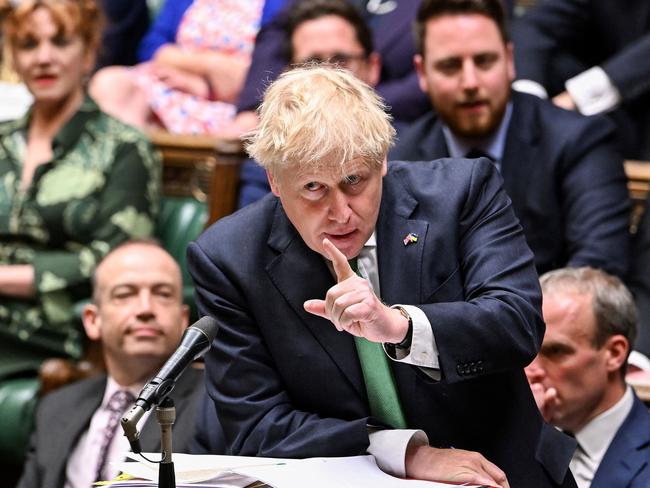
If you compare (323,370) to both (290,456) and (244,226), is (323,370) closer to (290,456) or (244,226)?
(290,456)

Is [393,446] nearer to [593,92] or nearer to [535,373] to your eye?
[535,373]

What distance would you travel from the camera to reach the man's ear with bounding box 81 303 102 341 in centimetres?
298

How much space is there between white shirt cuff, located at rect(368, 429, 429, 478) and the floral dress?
85.4 inches

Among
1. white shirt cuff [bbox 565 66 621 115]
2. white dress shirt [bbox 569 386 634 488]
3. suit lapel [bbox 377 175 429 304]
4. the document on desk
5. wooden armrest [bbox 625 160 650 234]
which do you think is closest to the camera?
the document on desk

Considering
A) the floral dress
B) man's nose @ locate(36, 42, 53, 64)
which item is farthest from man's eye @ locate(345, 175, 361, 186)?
the floral dress

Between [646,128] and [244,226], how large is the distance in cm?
192

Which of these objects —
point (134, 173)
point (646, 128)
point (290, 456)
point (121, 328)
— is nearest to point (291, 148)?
point (290, 456)

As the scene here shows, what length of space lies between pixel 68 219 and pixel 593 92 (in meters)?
1.47

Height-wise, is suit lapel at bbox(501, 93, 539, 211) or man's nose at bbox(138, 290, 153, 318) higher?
suit lapel at bbox(501, 93, 539, 211)

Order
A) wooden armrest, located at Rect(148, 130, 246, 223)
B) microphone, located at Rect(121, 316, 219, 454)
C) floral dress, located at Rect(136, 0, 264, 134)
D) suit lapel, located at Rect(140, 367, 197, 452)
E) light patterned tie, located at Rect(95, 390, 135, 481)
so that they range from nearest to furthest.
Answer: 1. microphone, located at Rect(121, 316, 219, 454)
2. suit lapel, located at Rect(140, 367, 197, 452)
3. light patterned tie, located at Rect(95, 390, 135, 481)
4. wooden armrest, located at Rect(148, 130, 246, 223)
5. floral dress, located at Rect(136, 0, 264, 134)

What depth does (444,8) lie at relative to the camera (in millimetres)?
2936

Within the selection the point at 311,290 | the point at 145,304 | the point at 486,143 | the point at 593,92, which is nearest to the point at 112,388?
the point at 145,304

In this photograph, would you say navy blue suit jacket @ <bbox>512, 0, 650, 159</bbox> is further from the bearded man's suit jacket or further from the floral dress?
the bearded man's suit jacket

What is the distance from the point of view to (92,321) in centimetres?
300
